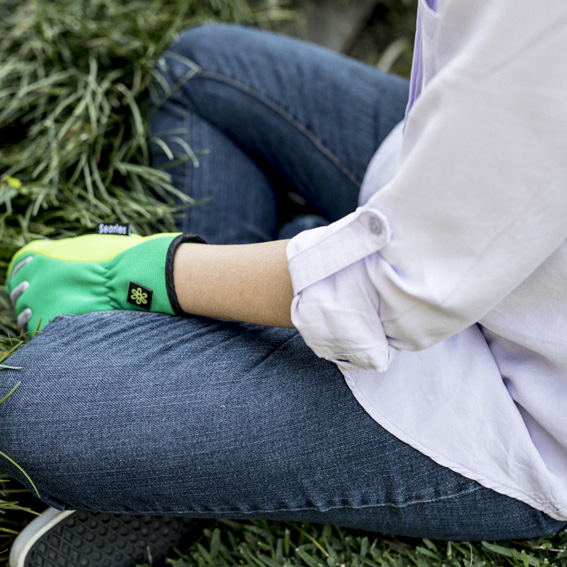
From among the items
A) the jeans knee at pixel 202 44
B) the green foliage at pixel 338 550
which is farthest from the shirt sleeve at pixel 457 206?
the jeans knee at pixel 202 44

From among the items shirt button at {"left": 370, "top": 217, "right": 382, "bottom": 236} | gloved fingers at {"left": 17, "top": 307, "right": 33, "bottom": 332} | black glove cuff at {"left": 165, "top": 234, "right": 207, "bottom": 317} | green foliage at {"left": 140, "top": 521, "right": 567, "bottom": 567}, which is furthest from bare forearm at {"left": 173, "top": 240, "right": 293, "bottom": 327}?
green foliage at {"left": 140, "top": 521, "right": 567, "bottom": 567}

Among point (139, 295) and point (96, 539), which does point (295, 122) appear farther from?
point (96, 539)

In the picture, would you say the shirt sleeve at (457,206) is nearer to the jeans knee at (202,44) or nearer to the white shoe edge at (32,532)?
the white shoe edge at (32,532)

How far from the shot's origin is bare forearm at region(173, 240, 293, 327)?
63 centimetres

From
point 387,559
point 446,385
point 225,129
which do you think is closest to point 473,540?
point 387,559

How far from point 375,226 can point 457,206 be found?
7 cm

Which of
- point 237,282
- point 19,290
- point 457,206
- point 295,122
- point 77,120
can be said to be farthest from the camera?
point 77,120

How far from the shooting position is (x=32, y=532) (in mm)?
790

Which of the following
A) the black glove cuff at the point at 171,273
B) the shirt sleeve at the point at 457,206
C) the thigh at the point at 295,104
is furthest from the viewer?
the thigh at the point at 295,104

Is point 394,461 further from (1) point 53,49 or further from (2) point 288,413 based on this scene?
(1) point 53,49

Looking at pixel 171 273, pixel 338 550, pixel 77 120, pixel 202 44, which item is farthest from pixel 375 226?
pixel 77 120

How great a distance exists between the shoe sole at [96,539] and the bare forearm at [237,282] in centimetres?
37

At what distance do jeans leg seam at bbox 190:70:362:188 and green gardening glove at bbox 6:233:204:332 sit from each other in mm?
442

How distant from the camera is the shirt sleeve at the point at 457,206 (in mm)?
430
